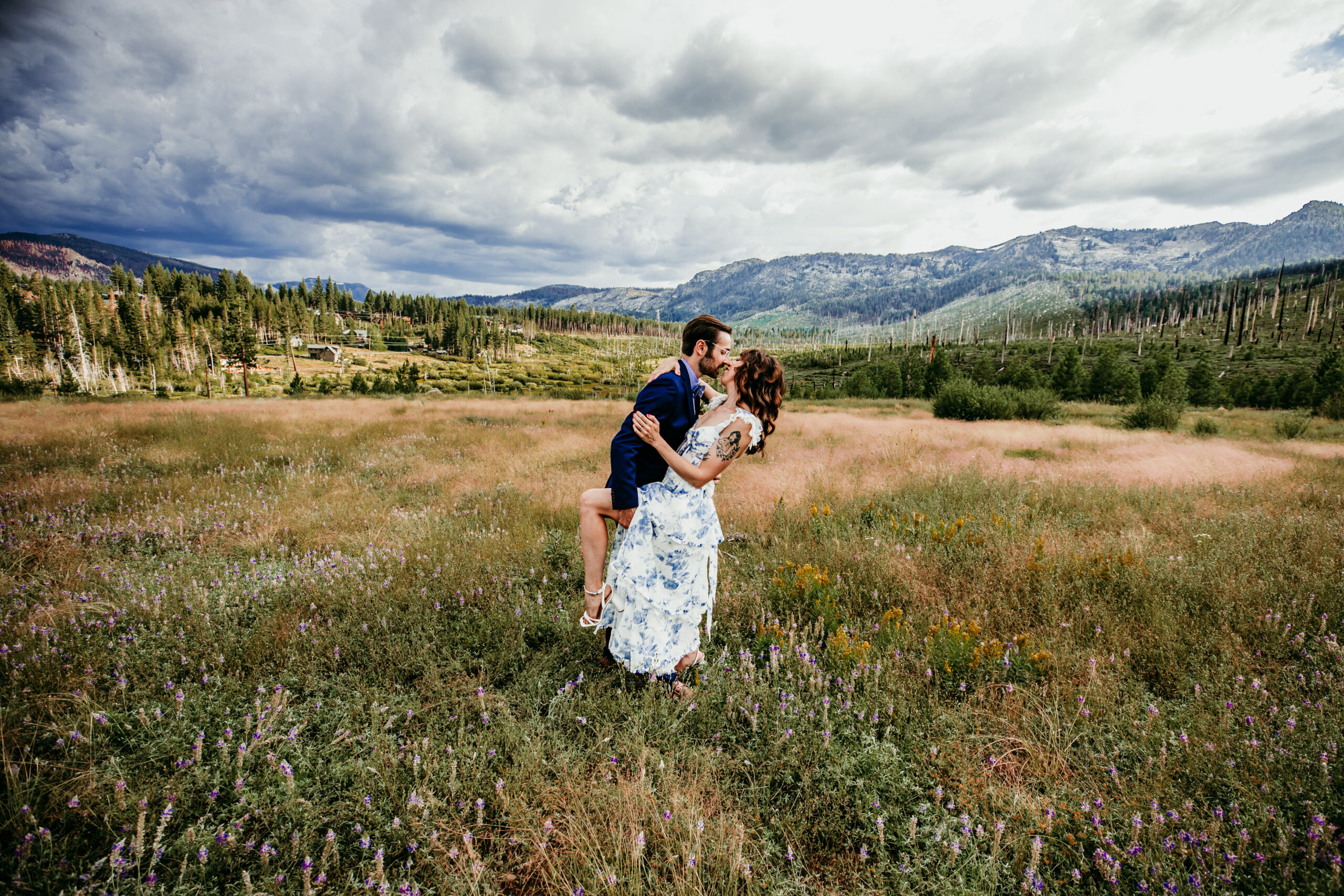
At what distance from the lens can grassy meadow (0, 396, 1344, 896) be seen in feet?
7.65

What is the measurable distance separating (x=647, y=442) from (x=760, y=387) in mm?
933

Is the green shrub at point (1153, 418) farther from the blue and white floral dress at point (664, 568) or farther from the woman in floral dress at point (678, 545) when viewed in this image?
the blue and white floral dress at point (664, 568)

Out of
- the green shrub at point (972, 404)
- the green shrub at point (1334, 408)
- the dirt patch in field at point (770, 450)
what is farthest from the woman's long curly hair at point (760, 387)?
the green shrub at point (1334, 408)

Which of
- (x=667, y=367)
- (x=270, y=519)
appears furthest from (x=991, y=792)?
(x=270, y=519)

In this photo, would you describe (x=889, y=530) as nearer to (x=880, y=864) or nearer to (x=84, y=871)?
(x=880, y=864)

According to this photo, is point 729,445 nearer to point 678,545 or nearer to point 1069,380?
point 678,545

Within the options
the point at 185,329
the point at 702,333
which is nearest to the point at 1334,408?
the point at 702,333

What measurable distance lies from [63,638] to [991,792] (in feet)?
22.0

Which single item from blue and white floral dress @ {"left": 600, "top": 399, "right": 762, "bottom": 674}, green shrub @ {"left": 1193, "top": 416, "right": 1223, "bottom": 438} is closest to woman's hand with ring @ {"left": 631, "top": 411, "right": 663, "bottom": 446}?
blue and white floral dress @ {"left": 600, "top": 399, "right": 762, "bottom": 674}

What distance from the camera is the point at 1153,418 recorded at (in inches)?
861

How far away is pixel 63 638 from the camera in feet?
12.4

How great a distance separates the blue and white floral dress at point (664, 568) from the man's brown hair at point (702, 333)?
0.61m

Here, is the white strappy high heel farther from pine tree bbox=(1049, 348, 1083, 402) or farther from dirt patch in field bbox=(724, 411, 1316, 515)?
pine tree bbox=(1049, 348, 1083, 402)

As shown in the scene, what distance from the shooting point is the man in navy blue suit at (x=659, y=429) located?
11.5 ft
